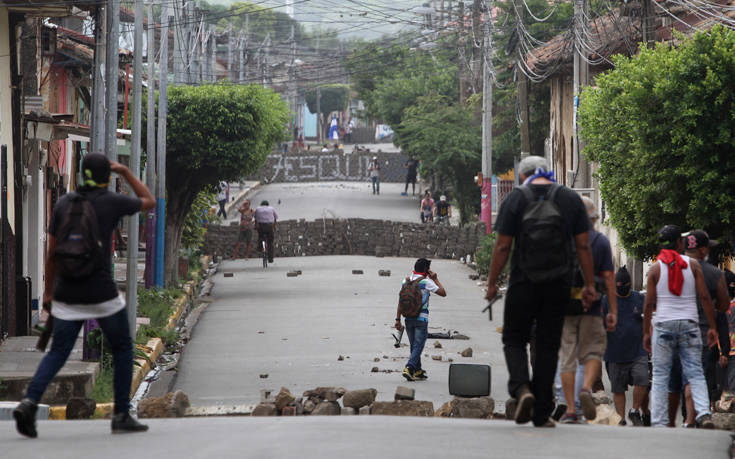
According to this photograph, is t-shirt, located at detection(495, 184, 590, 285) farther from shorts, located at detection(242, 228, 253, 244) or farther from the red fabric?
shorts, located at detection(242, 228, 253, 244)

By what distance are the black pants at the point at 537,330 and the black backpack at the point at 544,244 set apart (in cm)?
11

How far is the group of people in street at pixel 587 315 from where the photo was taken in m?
7.42

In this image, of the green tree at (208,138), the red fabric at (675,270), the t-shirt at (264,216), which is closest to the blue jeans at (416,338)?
the red fabric at (675,270)

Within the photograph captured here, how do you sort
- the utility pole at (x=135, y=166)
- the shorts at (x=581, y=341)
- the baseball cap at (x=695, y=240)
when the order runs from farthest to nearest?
the utility pole at (x=135, y=166) < the baseball cap at (x=695, y=240) < the shorts at (x=581, y=341)

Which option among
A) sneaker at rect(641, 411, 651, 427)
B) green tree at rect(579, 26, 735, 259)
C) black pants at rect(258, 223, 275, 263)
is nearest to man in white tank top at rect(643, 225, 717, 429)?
sneaker at rect(641, 411, 651, 427)

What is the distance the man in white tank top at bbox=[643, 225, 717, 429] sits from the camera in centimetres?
938

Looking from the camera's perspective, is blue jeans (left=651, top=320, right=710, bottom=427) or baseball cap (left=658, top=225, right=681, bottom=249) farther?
baseball cap (left=658, top=225, right=681, bottom=249)

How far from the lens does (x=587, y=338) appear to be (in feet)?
28.0

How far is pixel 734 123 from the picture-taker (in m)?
14.4

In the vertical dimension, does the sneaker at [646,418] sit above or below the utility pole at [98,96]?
below

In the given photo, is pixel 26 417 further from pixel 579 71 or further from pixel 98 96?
pixel 579 71

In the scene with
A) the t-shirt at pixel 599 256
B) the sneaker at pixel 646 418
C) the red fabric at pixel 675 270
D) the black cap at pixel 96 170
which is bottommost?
the sneaker at pixel 646 418

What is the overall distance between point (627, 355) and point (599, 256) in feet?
10.1

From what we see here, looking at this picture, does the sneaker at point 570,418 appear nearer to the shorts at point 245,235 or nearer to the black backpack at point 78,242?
the black backpack at point 78,242
